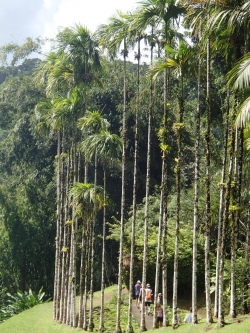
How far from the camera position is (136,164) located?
20.5 m

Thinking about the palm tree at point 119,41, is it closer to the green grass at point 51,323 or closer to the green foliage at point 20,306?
the green grass at point 51,323

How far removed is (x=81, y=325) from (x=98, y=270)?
14.8 meters

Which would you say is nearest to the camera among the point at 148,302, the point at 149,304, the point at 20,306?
the point at 148,302

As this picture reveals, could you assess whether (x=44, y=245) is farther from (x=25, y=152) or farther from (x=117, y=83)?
(x=117, y=83)

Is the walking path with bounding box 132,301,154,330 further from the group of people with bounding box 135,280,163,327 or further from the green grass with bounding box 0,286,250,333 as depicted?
the green grass with bounding box 0,286,250,333

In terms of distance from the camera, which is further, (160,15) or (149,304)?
(149,304)

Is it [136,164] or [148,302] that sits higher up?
[136,164]

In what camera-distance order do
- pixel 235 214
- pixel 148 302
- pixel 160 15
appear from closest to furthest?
pixel 235 214 < pixel 160 15 < pixel 148 302

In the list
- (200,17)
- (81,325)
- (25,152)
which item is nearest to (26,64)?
(25,152)

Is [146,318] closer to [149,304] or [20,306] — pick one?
[149,304]

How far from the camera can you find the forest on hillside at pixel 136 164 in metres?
15.6

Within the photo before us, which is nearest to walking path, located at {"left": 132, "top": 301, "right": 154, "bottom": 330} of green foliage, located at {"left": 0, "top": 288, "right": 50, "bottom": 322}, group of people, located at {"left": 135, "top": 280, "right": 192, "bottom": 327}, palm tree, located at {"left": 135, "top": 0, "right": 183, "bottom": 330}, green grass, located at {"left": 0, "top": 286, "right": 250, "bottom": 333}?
group of people, located at {"left": 135, "top": 280, "right": 192, "bottom": 327}

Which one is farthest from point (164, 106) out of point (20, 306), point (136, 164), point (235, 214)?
point (20, 306)

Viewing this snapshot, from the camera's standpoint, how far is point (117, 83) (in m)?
39.3
